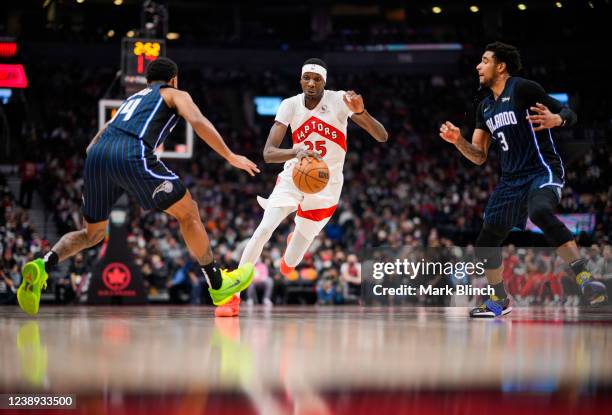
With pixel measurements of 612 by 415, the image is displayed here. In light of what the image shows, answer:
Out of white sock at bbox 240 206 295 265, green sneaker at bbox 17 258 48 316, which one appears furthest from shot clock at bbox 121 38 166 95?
green sneaker at bbox 17 258 48 316

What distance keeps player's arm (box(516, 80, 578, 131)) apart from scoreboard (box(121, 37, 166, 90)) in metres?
8.51

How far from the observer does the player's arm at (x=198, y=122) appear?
241 inches

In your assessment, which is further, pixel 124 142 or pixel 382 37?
pixel 382 37

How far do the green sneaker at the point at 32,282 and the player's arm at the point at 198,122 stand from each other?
1584 millimetres

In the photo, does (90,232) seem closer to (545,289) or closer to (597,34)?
(545,289)

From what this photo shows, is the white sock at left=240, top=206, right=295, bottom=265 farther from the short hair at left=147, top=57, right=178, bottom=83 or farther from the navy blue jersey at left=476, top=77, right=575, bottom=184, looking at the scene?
the navy blue jersey at left=476, top=77, right=575, bottom=184

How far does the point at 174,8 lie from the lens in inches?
1380

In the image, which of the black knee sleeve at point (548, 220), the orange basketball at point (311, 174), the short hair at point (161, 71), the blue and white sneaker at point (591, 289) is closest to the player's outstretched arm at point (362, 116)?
the orange basketball at point (311, 174)

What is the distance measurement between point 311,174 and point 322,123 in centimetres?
69

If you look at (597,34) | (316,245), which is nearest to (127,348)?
(316,245)

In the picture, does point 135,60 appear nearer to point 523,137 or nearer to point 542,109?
point 523,137

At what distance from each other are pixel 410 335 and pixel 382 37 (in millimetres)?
27896

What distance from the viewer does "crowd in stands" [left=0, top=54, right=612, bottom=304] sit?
1689 centimetres

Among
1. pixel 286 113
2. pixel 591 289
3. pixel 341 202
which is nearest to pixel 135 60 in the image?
pixel 286 113
